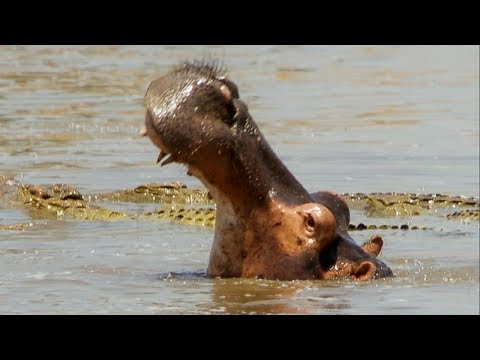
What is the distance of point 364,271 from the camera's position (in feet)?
23.0

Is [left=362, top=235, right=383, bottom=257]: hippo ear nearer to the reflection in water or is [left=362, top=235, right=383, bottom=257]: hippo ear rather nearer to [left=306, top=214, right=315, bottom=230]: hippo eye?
the reflection in water

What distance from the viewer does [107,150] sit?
13.5m

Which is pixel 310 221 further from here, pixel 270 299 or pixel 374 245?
pixel 374 245

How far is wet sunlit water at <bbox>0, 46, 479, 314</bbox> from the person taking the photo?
23.2 ft

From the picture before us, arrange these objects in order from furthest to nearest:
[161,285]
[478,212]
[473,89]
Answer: [473,89], [478,212], [161,285]

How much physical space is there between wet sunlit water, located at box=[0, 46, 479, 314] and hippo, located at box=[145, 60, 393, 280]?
11 cm

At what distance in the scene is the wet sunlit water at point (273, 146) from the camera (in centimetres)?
707

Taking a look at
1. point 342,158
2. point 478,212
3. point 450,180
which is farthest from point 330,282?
point 342,158

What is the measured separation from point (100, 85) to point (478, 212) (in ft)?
32.4

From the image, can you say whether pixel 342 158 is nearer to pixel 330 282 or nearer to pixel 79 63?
pixel 330 282

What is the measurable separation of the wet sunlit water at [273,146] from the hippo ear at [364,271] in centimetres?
6

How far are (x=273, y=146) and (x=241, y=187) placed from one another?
23.2 ft

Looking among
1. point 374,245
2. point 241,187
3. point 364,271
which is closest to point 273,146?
point 374,245

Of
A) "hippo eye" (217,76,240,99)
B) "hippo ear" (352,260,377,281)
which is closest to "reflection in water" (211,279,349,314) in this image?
"hippo ear" (352,260,377,281)
